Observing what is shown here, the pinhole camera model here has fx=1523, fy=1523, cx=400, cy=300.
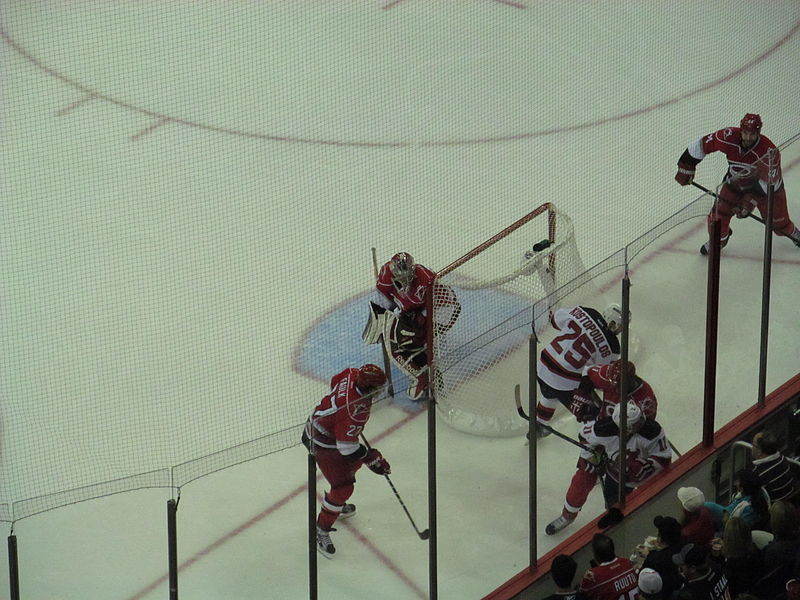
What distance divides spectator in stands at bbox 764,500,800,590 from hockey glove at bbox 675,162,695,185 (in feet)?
7.09

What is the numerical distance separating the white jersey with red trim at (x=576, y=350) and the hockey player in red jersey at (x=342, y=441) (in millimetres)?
591

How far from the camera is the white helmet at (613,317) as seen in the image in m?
4.50

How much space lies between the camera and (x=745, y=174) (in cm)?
473

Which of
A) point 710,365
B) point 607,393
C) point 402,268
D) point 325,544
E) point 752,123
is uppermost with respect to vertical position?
point 752,123

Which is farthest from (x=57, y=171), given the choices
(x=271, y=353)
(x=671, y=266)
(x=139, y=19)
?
(x=671, y=266)

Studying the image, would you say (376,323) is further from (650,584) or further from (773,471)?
(650,584)

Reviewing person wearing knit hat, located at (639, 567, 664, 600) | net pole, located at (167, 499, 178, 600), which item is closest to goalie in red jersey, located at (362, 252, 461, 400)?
person wearing knit hat, located at (639, 567, 664, 600)

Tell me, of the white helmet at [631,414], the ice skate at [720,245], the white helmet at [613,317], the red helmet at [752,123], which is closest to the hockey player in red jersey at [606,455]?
the white helmet at [631,414]

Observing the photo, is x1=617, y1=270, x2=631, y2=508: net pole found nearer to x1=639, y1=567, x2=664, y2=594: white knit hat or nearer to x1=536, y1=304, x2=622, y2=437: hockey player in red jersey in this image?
x1=536, y1=304, x2=622, y2=437: hockey player in red jersey

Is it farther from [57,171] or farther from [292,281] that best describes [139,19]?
[292,281]

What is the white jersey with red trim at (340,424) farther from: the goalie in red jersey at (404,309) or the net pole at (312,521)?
the goalie in red jersey at (404,309)

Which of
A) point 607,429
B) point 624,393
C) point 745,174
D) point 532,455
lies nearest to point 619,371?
point 624,393

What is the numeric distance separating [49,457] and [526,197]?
2538 mm

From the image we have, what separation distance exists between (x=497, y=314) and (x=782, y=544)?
1270 millimetres
